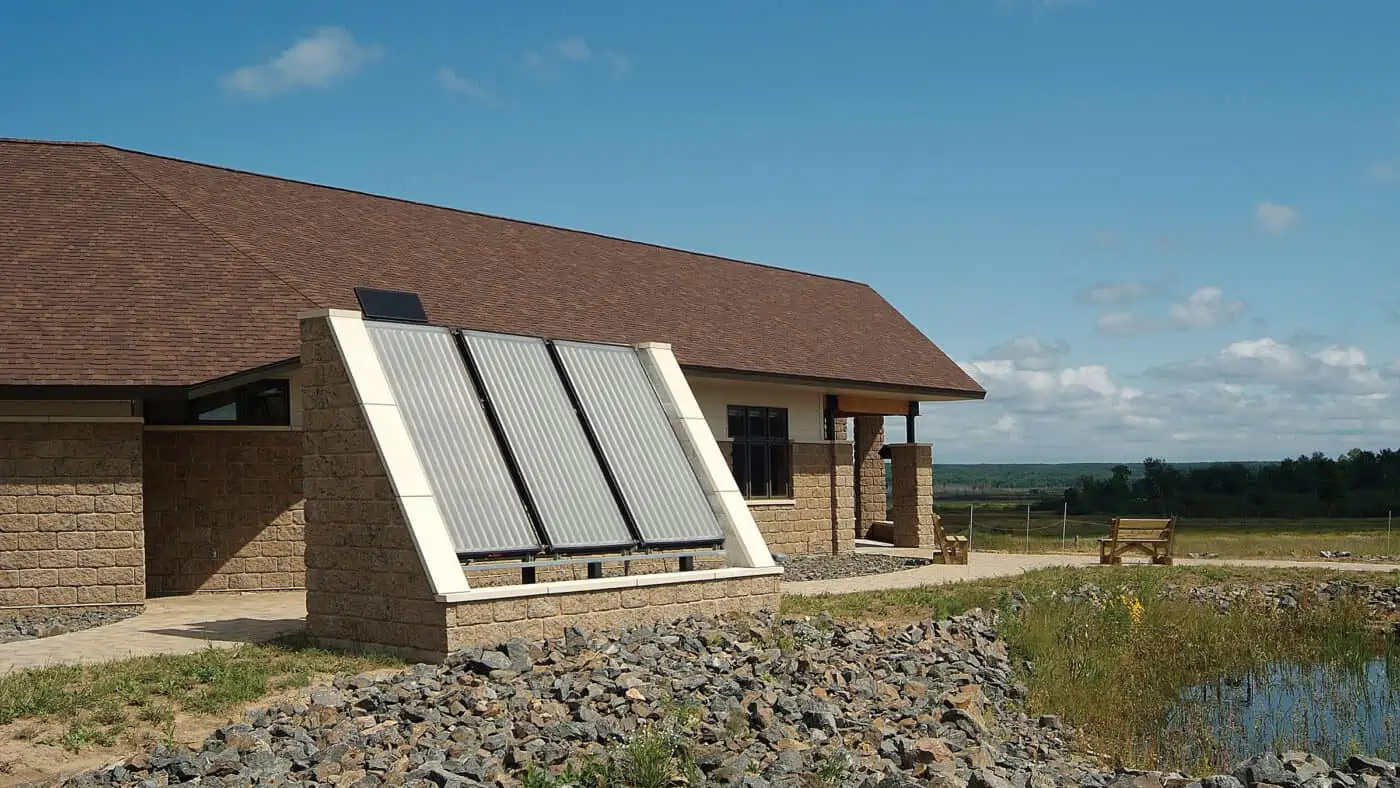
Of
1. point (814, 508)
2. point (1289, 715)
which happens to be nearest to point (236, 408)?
point (814, 508)

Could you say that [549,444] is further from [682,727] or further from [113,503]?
[113,503]

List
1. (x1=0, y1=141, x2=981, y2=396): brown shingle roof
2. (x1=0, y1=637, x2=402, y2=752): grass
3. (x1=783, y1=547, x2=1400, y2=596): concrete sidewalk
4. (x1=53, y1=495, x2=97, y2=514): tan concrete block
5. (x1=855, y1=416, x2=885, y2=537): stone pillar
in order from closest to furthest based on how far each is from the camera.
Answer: (x1=0, y1=637, x2=402, y2=752): grass → (x1=53, y1=495, x2=97, y2=514): tan concrete block → (x1=0, y1=141, x2=981, y2=396): brown shingle roof → (x1=783, y1=547, x2=1400, y2=596): concrete sidewalk → (x1=855, y1=416, x2=885, y2=537): stone pillar

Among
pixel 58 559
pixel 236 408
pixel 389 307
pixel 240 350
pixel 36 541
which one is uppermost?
pixel 389 307

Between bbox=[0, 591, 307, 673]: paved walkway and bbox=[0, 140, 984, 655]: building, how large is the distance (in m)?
1.00

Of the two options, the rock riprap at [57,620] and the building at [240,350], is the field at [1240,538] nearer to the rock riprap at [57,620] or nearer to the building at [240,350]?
the building at [240,350]

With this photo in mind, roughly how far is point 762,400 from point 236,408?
9741mm

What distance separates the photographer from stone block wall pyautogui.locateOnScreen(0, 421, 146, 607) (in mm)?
14352

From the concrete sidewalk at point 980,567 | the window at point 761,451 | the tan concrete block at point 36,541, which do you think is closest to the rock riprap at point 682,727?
the concrete sidewalk at point 980,567

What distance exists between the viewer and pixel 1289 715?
495 inches

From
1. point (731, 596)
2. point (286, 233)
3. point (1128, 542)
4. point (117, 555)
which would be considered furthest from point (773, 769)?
point (1128, 542)

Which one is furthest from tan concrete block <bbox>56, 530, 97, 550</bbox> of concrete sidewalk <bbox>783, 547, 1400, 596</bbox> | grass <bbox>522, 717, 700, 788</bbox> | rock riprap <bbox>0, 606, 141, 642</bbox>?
grass <bbox>522, 717, 700, 788</bbox>

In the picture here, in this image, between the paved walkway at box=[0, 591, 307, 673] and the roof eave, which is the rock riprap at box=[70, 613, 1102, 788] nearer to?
the paved walkway at box=[0, 591, 307, 673]

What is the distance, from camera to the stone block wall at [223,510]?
16000 mm

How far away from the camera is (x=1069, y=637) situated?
540 inches
